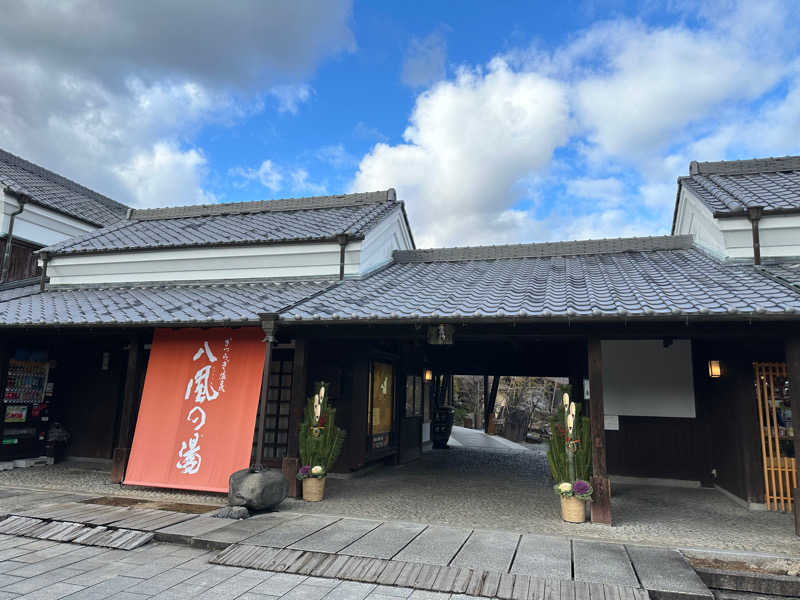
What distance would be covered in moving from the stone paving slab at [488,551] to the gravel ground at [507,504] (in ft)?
1.58

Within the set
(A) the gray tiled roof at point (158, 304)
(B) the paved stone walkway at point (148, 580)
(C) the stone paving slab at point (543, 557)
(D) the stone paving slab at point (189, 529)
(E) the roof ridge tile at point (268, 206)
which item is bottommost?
(B) the paved stone walkway at point (148, 580)

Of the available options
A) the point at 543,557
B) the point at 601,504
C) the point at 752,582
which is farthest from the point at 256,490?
the point at 752,582

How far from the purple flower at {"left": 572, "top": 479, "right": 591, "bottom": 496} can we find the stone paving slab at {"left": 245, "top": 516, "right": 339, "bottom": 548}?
10.1 ft

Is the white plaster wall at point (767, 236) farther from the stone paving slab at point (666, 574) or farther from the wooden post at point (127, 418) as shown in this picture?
the wooden post at point (127, 418)

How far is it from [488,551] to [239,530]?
285cm

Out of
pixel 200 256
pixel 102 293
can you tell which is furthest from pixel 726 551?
pixel 102 293

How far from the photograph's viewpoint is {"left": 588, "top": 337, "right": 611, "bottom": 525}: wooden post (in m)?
6.19

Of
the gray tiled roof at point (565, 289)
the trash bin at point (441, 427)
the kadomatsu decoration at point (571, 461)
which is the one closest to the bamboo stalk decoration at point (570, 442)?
the kadomatsu decoration at point (571, 461)

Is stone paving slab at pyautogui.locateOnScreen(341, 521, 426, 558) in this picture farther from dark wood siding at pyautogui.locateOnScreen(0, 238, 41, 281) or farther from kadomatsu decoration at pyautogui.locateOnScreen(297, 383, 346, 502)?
dark wood siding at pyautogui.locateOnScreen(0, 238, 41, 281)

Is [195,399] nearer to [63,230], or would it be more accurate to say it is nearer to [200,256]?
[200,256]

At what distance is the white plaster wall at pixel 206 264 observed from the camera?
32.0ft

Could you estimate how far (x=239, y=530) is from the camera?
5.65 m

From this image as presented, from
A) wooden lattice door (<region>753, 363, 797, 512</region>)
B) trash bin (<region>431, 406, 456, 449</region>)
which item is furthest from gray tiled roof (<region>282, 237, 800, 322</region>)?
trash bin (<region>431, 406, 456, 449</region>)

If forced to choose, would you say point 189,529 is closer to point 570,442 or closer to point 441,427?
point 570,442
